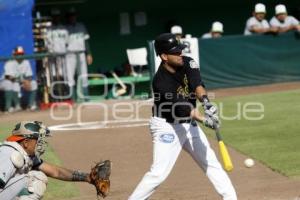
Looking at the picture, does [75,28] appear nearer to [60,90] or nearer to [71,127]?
[60,90]

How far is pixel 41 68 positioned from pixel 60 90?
74 centimetres

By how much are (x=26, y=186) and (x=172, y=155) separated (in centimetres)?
151

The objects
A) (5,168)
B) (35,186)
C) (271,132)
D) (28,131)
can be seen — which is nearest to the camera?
(5,168)

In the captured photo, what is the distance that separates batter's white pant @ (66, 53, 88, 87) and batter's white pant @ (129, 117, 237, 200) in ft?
36.9

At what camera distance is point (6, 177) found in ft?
20.0

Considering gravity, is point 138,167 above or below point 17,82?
below

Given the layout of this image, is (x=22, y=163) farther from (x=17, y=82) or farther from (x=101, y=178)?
(x=17, y=82)

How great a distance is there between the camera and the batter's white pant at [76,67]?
18594mm

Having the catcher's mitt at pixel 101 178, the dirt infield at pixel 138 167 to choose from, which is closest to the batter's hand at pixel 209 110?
the catcher's mitt at pixel 101 178

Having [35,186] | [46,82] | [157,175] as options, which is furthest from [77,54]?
[35,186]

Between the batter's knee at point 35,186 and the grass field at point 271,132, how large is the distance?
12.0 feet

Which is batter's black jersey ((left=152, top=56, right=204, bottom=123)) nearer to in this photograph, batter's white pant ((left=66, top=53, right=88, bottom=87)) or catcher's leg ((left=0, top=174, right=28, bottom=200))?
catcher's leg ((left=0, top=174, right=28, bottom=200))

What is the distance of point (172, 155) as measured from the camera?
7.28 metres

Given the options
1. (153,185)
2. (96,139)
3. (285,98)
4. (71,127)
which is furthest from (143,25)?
(153,185)
